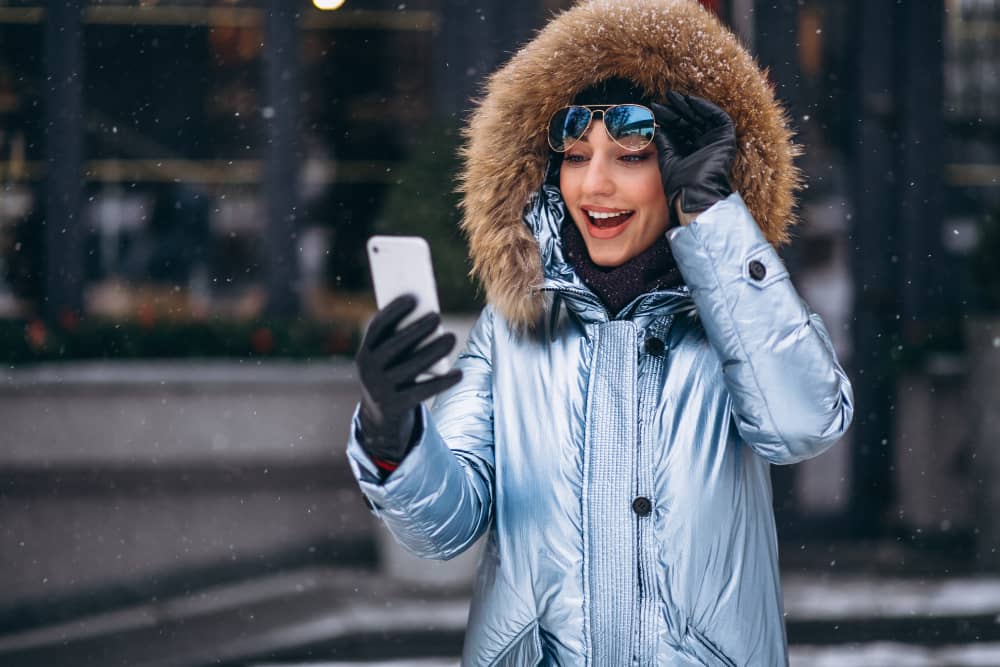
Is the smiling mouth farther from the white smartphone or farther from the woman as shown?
the white smartphone

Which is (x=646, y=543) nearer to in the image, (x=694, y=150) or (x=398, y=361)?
(x=398, y=361)

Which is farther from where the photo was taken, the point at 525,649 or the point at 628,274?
the point at 628,274

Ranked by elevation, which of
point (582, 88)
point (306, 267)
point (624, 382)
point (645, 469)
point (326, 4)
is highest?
point (326, 4)

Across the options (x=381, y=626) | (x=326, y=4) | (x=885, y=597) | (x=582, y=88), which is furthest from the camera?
(x=326, y=4)

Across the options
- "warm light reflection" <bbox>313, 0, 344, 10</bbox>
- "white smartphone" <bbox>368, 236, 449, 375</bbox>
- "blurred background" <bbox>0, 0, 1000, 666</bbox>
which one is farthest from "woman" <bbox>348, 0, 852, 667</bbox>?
"warm light reflection" <bbox>313, 0, 344, 10</bbox>

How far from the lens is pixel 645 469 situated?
210 cm

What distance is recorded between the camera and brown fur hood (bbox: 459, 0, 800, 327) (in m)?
2.31

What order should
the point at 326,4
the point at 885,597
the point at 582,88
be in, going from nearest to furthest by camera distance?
the point at 582,88 < the point at 885,597 < the point at 326,4

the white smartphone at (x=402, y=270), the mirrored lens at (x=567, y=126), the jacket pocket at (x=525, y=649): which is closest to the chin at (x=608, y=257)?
the mirrored lens at (x=567, y=126)

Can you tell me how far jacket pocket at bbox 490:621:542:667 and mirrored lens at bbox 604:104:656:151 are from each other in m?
0.95

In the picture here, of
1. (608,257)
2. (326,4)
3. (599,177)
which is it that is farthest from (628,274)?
(326,4)

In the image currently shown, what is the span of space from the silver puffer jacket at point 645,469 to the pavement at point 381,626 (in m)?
3.26

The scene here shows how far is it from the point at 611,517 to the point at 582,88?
93 cm

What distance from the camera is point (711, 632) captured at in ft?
6.80
